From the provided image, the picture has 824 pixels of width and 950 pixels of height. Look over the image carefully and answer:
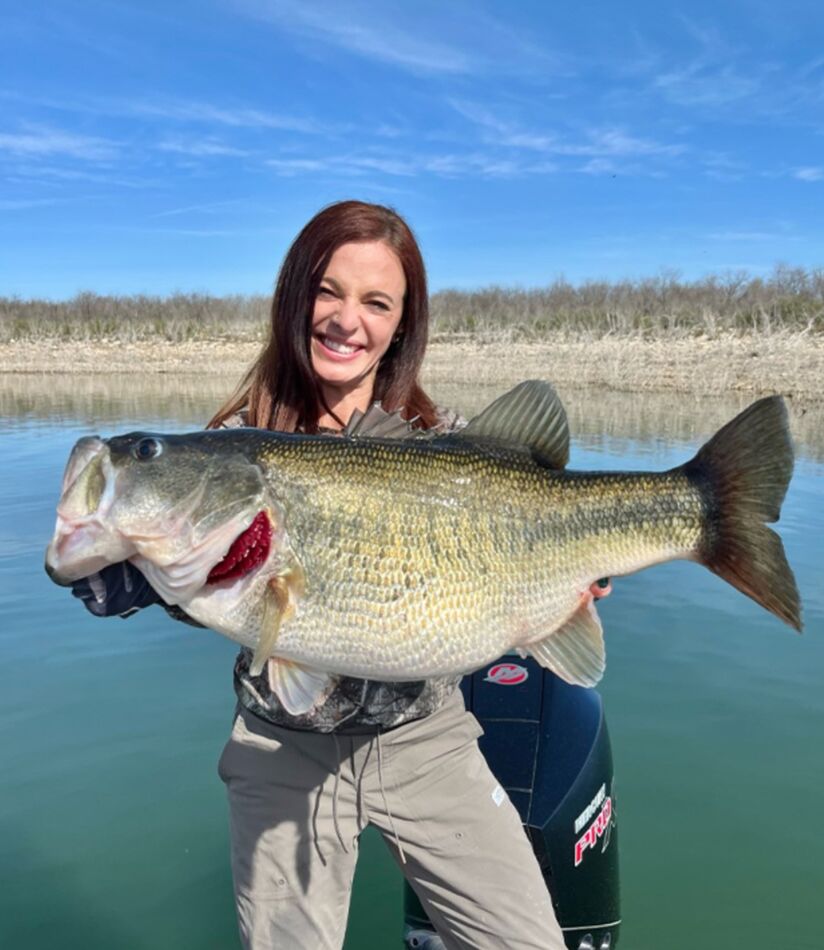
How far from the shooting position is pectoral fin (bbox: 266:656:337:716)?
2.31 meters

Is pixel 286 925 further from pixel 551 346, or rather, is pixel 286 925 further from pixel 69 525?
pixel 551 346

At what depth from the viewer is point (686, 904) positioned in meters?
3.65

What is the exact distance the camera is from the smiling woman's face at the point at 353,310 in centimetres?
297

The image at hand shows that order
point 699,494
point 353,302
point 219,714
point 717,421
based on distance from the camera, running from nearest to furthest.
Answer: point 699,494 < point 353,302 < point 219,714 < point 717,421

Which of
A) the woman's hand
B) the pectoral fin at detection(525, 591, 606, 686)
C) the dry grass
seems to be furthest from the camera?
the dry grass

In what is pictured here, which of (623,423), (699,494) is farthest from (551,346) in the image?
(699,494)

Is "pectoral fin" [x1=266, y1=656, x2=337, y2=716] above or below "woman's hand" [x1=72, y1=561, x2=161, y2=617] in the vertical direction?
below

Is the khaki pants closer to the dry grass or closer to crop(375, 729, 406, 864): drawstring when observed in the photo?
crop(375, 729, 406, 864): drawstring

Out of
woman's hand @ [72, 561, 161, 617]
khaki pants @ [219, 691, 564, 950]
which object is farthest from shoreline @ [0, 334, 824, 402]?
woman's hand @ [72, 561, 161, 617]

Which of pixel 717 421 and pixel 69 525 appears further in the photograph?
pixel 717 421

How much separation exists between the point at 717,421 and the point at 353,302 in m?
14.0

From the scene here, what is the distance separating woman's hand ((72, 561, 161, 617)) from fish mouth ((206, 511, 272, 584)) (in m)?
0.27

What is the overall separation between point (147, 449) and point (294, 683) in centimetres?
73

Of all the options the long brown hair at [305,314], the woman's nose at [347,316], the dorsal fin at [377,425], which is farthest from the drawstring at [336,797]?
the woman's nose at [347,316]
